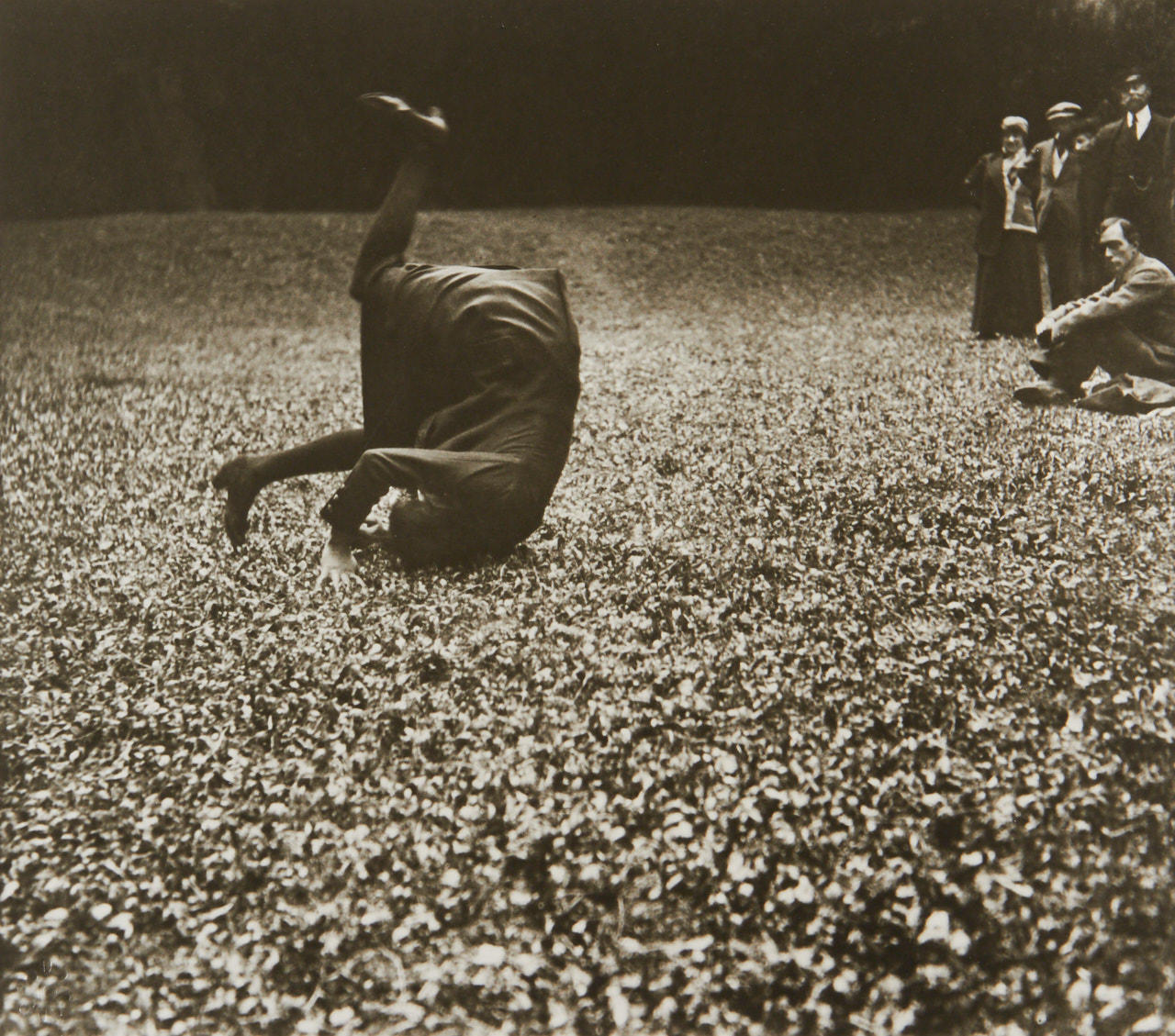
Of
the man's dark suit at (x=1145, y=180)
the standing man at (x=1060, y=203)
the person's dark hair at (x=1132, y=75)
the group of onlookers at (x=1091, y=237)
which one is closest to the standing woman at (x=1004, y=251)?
the group of onlookers at (x=1091, y=237)

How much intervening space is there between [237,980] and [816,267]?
8874 mm

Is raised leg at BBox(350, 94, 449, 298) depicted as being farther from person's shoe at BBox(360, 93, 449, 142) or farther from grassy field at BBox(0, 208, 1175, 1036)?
grassy field at BBox(0, 208, 1175, 1036)

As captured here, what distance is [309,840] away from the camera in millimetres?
3529

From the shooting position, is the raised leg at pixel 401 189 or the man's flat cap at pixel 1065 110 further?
the man's flat cap at pixel 1065 110

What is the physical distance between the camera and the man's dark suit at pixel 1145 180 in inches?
205

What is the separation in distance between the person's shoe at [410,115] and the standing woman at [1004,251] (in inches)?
180

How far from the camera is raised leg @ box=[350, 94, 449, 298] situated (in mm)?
4859

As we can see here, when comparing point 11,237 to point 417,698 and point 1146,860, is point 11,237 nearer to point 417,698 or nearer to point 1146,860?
point 417,698

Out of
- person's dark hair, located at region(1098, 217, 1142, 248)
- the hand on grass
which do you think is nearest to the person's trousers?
person's dark hair, located at region(1098, 217, 1142, 248)

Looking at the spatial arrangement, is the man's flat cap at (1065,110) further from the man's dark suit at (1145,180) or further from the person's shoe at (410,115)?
the person's shoe at (410,115)

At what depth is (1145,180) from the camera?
5375 millimetres

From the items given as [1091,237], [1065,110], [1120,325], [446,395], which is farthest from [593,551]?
[1065,110]

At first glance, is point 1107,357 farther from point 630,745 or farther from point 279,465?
point 279,465

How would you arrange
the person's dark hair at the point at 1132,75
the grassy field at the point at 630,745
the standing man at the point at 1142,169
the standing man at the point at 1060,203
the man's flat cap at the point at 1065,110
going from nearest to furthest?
the grassy field at the point at 630,745, the person's dark hair at the point at 1132,75, the standing man at the point at 1142,169, the man's flat cap at the point at 1065,110, the standing man at the point at 1060,203
